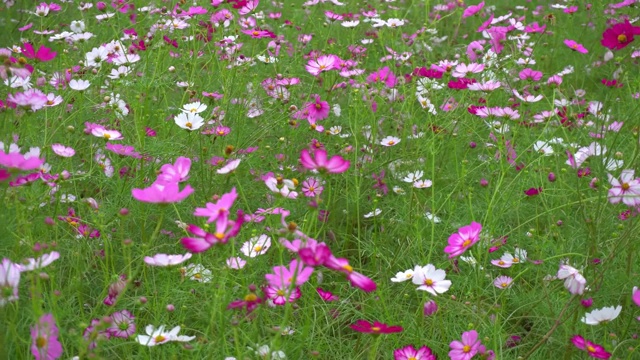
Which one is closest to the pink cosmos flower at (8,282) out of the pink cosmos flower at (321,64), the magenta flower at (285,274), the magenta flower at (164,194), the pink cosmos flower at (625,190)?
the magenta flower at (164,194)

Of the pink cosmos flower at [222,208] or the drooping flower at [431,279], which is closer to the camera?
the pink cosmos flower at [222,208]

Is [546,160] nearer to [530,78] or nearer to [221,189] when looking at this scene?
[530,78]

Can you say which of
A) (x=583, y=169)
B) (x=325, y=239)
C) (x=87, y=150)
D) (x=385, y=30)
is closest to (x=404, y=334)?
(x=325, y=239)

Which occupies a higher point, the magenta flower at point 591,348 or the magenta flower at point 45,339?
the magenta flower at point 45,339

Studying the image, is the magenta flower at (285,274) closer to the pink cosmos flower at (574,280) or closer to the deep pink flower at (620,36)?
the pink cosmos flower at (574,280)

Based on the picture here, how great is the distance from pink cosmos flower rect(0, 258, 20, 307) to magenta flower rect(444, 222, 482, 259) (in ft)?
2.29

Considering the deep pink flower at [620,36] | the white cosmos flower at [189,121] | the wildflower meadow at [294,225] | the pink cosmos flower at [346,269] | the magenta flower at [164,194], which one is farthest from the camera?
the white cosmos flower at [189,121]

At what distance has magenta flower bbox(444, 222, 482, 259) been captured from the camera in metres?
1.27

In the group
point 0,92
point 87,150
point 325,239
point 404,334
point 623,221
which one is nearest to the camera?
point 404,334

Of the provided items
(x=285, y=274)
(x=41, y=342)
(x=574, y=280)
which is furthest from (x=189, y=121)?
(x=574, y=280)

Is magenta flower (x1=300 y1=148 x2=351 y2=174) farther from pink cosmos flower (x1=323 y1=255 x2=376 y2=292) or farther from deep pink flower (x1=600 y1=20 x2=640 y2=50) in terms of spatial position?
deep pink flower (x1=600 y1=20 x2=640 y2=50)

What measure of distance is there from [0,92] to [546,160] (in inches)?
59.6

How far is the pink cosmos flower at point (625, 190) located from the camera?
49.3 inches

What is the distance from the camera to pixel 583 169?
178 cm
